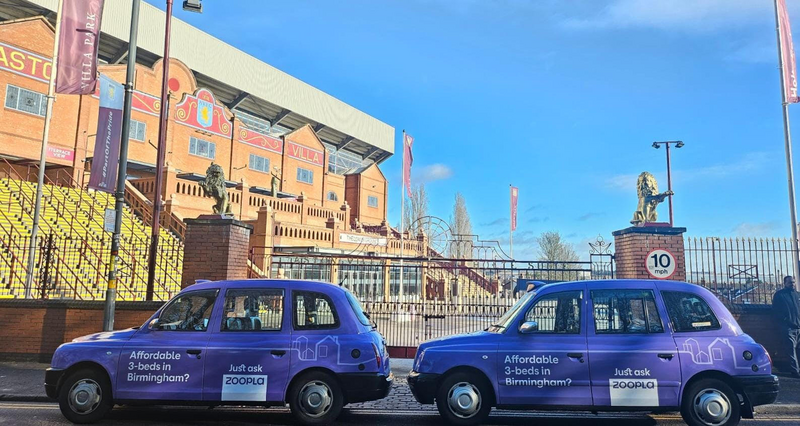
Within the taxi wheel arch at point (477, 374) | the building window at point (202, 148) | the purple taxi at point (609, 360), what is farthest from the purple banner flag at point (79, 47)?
the building window at point (202, 148)

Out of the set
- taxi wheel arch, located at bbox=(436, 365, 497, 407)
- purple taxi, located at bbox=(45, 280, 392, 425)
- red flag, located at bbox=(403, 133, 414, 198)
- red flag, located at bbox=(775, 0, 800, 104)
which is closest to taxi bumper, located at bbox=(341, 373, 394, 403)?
purple taxi, located at bbox=(45, 280, 392, 425)

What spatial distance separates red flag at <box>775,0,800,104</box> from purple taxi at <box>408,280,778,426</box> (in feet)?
28.5

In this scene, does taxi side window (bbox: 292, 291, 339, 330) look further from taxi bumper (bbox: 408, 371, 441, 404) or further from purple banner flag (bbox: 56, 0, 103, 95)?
purple banner flag (bbox: 56, 0, 103, 95)

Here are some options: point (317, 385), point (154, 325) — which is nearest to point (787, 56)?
point (317, 385)

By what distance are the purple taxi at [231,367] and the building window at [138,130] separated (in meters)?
28.5

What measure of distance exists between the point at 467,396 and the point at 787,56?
12174mm

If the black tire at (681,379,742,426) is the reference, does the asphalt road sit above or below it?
below

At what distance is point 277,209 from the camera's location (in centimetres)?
3291

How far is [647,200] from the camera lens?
11156 mm

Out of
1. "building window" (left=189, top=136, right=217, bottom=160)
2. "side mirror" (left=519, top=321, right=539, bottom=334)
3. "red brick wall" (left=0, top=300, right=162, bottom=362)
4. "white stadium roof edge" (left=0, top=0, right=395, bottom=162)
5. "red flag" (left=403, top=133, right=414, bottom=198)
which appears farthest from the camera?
"white stadium roof edge" (left=0, top=0, right=395, bottom=162)

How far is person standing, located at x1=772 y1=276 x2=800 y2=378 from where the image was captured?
9297 mm

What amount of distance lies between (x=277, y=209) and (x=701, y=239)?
88.1 feet

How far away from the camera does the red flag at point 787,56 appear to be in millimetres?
11539

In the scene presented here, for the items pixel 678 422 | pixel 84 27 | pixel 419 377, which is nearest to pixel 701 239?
pixel 678 422
